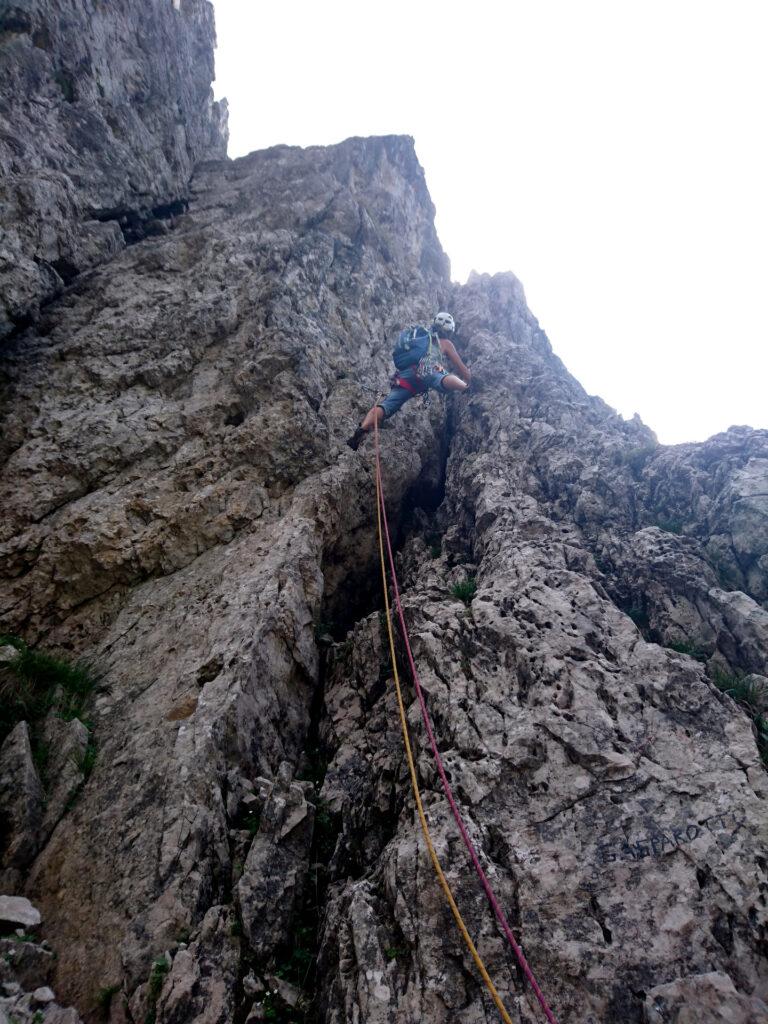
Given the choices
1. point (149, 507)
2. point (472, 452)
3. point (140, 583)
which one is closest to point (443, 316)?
point (472, 452)

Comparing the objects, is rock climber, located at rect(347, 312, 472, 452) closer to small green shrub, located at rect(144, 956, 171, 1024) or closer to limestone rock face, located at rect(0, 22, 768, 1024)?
limestone rock face, located at rect(0, 22, 768, 1024)

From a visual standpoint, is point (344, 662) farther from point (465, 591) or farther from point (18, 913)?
point (18, 913)

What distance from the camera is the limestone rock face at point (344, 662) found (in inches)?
182

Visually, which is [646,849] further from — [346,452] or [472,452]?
[472,452]

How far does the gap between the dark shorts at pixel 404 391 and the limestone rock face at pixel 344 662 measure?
592mm

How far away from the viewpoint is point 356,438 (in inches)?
424

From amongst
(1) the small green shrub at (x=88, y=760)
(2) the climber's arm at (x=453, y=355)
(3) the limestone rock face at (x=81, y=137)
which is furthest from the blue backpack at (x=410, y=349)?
(1) the small green shrub at (x=88, y=760)

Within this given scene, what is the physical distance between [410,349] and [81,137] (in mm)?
8171

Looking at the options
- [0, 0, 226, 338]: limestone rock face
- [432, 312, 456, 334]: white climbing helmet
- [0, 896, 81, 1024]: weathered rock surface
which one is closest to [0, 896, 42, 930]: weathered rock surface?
[0, 896, 81, 1024]: weathered rock surface

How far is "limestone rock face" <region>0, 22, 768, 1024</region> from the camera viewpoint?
4.62 meters

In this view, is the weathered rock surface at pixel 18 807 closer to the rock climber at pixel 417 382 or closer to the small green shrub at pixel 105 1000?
the small green shrub at pixel 105 1000

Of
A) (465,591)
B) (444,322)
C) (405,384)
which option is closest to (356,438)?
(405,384)

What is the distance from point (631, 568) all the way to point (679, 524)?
1698 millimetres

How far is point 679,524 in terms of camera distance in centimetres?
938
